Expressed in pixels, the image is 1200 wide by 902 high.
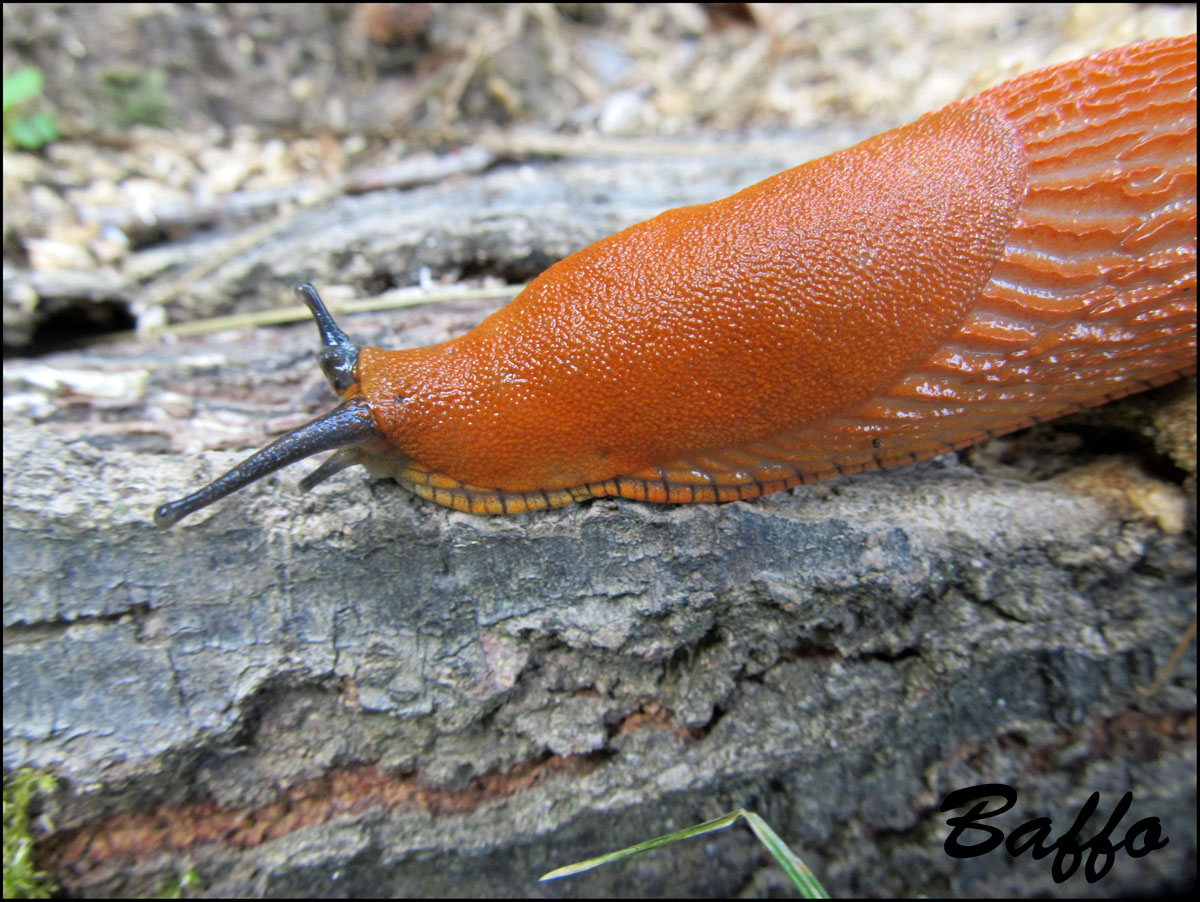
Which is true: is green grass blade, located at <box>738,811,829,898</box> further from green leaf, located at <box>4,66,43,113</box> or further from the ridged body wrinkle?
→ green leaf, located at <box>4,66,43,113</box>

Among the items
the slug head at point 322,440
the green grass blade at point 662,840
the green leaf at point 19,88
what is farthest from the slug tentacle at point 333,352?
the green leaf at point 19,88

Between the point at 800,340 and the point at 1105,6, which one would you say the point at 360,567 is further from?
the point at 1105,6

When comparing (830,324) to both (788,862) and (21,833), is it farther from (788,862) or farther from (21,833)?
(21,833)

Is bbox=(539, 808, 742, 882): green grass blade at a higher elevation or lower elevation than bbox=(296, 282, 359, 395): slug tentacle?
lower

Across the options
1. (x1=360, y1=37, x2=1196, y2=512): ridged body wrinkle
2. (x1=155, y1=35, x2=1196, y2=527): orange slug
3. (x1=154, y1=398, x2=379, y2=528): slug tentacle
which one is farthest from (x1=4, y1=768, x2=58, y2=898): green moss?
(x1=360, y1=37, x2=1196, y2=512): ridged body wrinkle

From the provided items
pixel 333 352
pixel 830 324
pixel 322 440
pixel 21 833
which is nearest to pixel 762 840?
pixel 830 324

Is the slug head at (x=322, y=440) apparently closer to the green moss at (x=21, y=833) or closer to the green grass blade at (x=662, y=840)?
the green moss at (x=21, y=833)
